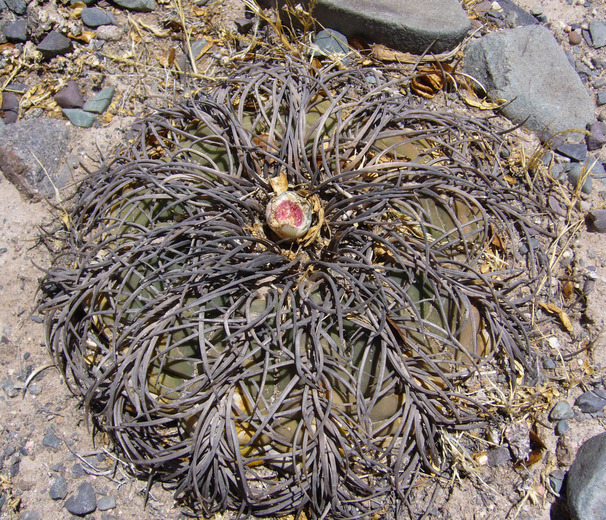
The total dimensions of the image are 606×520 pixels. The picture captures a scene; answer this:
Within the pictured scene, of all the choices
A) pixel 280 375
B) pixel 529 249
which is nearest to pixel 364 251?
pixel 280 375

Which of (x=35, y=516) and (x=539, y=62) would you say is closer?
(x=35, y=516)

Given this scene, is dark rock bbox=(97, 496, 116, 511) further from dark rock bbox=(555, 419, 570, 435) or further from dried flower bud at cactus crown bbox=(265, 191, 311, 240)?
dark rock bbox=(555, 419, 570, 435)

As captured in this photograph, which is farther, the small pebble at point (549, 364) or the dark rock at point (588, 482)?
the small pebble at point (549, 364)

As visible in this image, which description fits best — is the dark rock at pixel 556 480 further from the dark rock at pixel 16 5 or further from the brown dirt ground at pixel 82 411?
the dark rock at pixel 16 5

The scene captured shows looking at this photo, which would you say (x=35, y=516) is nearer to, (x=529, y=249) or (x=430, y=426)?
(x=430, y=426)

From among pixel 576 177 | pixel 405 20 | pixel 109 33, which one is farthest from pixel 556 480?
pixel 109 33

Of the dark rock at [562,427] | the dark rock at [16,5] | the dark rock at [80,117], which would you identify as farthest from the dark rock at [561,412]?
the dark rock at [16,5]
